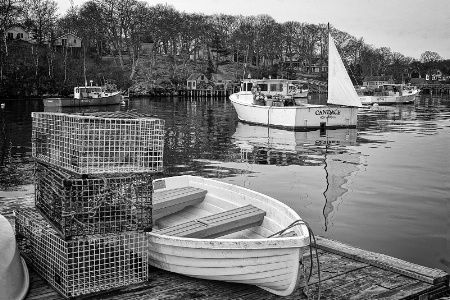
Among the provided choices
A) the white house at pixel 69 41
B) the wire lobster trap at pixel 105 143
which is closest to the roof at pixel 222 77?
the white house at pixel 69 41

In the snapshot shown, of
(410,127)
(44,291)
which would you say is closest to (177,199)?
(44,291)

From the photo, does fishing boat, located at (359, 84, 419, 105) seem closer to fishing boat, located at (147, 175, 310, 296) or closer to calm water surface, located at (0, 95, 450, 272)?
calm water surface, located at (0, 95, 450, 272)

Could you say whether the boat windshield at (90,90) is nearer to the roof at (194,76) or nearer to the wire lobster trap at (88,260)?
the roof at (194,76)

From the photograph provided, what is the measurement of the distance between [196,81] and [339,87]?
64165 millimetres

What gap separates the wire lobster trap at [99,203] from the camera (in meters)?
5.32

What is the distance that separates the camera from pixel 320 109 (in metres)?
27.3

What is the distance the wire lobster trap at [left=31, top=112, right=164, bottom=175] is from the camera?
5391mm

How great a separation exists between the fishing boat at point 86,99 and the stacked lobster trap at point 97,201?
4118 centimetres

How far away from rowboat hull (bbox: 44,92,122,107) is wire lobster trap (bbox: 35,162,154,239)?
1624 inches

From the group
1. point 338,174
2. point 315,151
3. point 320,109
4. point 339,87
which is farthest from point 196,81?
point 338,174

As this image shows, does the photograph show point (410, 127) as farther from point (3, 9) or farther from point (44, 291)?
point (3, 9)

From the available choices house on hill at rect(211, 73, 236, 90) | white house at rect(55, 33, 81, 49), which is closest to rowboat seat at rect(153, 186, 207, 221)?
house on hill at rect(211, 73, 236, 90)

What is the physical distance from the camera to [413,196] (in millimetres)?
12422

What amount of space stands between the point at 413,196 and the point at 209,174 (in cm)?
547
